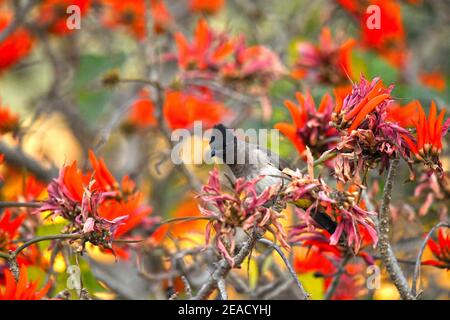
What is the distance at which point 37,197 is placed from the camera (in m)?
2.33

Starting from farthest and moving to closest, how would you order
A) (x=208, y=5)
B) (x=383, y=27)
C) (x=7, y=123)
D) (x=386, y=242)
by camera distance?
(x=208, y=5)
(x=383, y=27)
(x=7, y=123)
(x=386, y=242)

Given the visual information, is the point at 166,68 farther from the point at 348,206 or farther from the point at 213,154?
the point at 348,206

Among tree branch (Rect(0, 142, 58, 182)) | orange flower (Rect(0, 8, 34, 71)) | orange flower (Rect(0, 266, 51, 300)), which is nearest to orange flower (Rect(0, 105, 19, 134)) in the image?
tree branch (Rect(0, 142, 58, 182))

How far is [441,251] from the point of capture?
1.92 meters

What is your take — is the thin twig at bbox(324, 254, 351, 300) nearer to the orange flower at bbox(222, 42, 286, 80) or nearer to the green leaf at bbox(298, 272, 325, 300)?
the green leaf at bbox(298, 272, 325, 300)

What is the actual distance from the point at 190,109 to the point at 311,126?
973mm

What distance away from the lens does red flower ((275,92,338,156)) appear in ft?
6.69

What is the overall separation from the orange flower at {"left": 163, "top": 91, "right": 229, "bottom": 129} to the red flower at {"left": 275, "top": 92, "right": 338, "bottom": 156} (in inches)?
30.1

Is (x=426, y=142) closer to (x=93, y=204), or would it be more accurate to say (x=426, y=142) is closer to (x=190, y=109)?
(x=93, y=204)

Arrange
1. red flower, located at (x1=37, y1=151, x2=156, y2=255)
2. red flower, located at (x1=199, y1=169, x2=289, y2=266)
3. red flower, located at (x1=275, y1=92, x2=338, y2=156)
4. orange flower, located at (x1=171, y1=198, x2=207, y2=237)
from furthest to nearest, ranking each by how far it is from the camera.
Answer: orange flower, located at (x1=171, y1=198, x2=207, y2=237), red flower, located at (x1=275, y1=92, x2=338, y2=156), red flower, located at (x1=37, y1=151, x2=156, y2=255), red flower, located at (x1=199, y1=169, x2=289, y2=266)

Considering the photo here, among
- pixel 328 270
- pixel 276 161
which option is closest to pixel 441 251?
pixel 328 270

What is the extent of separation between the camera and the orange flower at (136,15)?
11.6 ft

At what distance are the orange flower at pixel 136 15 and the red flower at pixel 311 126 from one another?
1.60 meters

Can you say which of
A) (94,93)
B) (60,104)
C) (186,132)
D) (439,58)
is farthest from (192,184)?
(439,58)
